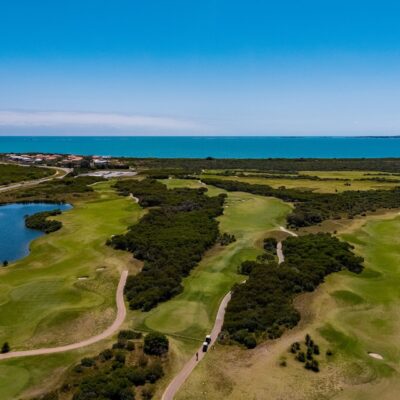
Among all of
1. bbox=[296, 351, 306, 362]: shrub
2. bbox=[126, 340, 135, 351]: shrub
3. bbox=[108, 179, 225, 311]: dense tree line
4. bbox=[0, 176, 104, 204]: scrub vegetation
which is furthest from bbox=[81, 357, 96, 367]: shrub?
bbox=[0, 176, 104, 204]: scrub vegetation

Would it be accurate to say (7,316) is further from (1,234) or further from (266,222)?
(266,222)

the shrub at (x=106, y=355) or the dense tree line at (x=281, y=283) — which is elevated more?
the dense tree line at (x=281, y=283)

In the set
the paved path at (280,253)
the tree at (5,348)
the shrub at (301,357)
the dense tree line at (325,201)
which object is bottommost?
the tree at (5,348)

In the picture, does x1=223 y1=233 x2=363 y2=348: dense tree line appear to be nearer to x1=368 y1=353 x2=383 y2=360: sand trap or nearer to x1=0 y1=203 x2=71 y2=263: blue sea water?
x1=368 y1=353 x2=383 y2=360: sand trap

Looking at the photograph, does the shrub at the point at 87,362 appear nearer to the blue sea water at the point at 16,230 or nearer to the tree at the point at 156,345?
the tree at the point at 156,345

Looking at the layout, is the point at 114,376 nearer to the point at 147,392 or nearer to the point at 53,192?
the point at 147,392

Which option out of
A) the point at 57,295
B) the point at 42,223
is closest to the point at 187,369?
the point at 57,295

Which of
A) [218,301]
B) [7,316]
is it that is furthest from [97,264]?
[218,301]

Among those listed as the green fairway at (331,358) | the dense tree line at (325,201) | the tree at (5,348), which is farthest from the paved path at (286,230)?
the tree at (5,348)
